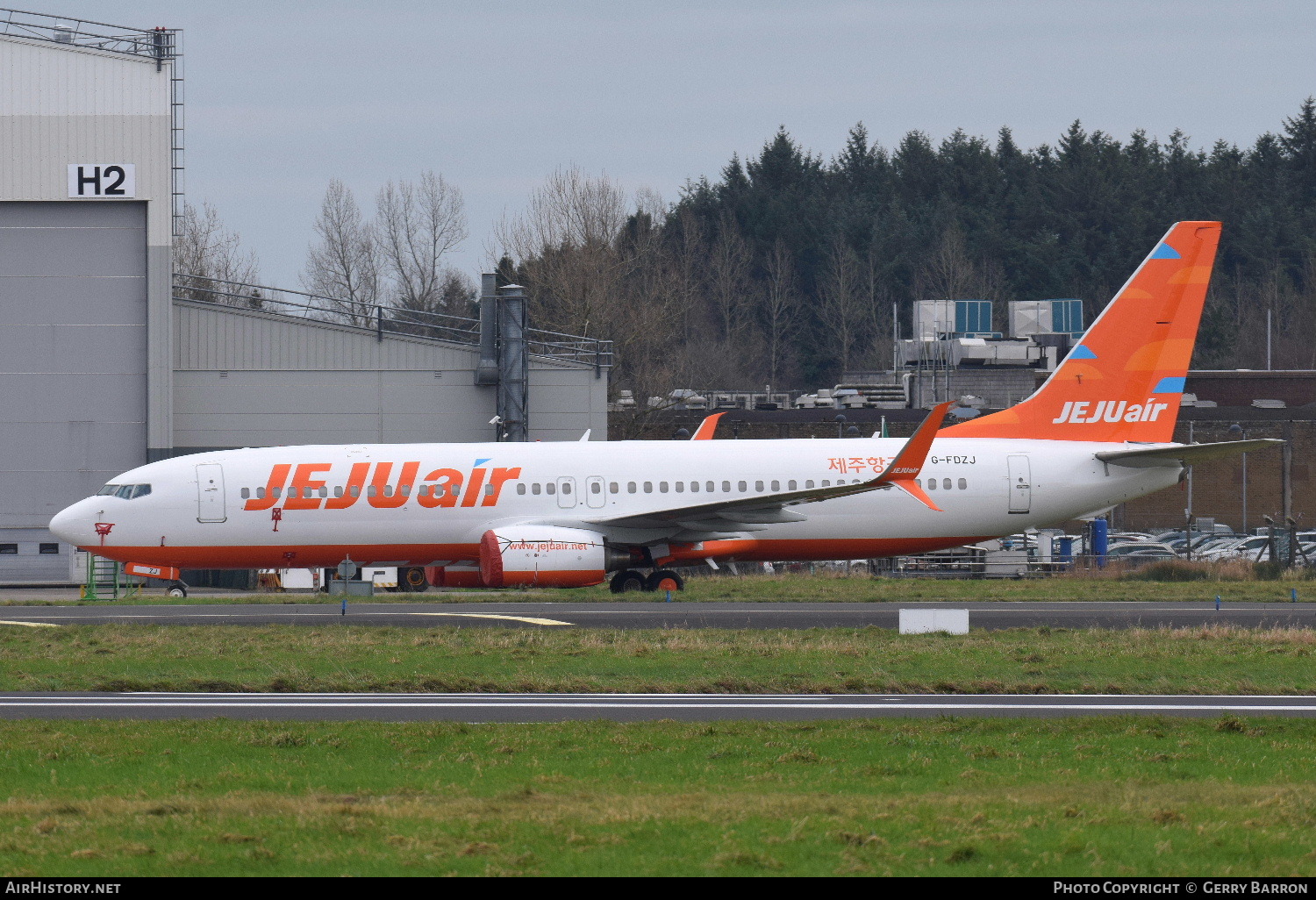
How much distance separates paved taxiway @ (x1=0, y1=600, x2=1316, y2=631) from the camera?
1002 inches

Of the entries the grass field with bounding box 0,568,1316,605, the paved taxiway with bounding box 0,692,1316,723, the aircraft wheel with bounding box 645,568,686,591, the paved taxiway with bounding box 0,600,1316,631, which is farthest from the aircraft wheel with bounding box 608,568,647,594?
the paved taxiway with bounding box 0,692,1316,723

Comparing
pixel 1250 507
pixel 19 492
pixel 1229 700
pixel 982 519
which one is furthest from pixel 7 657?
pixel 1250 507

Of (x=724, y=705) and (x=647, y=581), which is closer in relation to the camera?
(x=724, y=705)

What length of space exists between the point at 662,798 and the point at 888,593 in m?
21.7

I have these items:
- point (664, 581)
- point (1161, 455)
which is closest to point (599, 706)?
point (664, 581)

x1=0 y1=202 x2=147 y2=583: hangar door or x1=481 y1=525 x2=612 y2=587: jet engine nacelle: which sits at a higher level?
x1=0 y1=202 x2=147 y2=583: hangar door

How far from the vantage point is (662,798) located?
430 inches

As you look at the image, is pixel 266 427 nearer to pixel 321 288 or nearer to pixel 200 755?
pixel 200 755

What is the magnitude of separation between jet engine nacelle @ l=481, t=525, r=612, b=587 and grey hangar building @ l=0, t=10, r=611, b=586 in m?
14.5

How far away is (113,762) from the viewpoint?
12781 millimetres

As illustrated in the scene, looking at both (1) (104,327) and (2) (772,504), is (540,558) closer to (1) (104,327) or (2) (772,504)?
(2) (772,504)

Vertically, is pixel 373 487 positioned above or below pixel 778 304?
below

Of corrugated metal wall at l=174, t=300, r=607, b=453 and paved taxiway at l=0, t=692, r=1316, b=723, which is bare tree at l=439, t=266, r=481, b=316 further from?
paved taxiway at l=0, t=692, r=1316, b=723

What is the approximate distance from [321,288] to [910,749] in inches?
3208
